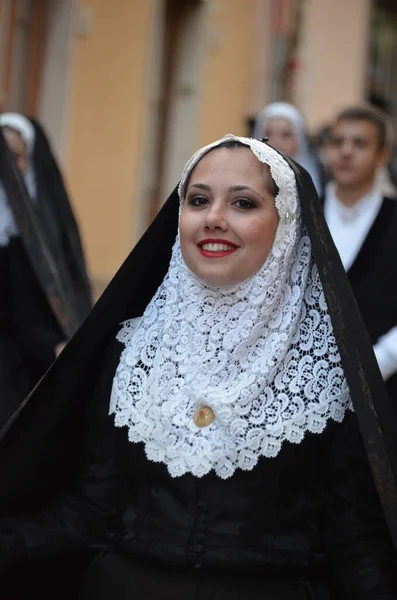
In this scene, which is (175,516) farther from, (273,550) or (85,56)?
(85,56)

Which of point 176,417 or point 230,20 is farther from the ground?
point 230,20

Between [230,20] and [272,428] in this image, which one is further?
[230,20]

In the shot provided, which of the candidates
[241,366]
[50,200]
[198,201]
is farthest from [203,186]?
[50,200]

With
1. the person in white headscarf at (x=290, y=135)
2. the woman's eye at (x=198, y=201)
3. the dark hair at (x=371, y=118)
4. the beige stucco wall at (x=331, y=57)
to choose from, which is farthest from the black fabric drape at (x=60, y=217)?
the beige stucco wall at (x=331, y=57)

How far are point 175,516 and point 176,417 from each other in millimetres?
234

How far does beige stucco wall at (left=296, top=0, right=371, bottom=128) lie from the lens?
1664cm

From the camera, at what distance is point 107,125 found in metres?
11.5

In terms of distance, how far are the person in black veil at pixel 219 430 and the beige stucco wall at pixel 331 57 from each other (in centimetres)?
1363

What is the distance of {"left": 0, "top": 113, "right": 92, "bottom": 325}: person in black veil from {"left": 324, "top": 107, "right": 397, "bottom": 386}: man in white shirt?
58.9 inches

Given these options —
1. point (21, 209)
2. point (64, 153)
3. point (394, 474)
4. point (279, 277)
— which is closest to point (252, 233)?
point (279, 277)

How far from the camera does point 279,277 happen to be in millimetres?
2932

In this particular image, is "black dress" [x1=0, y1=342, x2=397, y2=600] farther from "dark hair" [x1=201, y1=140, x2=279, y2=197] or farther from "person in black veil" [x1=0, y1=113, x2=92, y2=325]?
"person in black veil" [x1=0, y1=113, x2=92, y2=325]

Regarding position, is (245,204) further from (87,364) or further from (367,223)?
(367,223)

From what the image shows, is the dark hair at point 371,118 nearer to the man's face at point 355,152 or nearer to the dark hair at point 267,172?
the man's face at point 355,152
